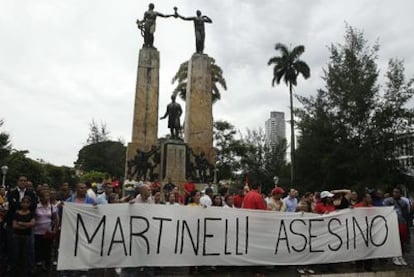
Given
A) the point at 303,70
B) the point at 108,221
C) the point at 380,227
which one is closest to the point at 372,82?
the point at 303,70

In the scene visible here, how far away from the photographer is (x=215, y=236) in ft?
24.1

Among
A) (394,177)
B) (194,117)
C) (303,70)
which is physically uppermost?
(303,70)

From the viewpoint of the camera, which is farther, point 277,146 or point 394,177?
point 277,146

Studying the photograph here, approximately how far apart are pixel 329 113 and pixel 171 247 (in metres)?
23.8

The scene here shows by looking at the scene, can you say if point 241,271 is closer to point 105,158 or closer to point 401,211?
point 401,211

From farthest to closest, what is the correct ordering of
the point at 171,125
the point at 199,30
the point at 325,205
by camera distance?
the point at 199,30, the point at 171,125, the point at 325,205

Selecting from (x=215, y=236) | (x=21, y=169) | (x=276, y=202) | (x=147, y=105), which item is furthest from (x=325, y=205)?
(x=21, y=169)

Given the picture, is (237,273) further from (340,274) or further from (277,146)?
(277,146)

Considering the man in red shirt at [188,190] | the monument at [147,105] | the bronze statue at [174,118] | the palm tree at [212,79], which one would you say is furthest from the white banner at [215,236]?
the palm tree at [212,79]

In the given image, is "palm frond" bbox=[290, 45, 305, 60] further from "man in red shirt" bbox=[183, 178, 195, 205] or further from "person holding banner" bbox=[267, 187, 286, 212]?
"person holding banner" bbox=[267, 187, 286, 212]

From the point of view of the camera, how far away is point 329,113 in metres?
28.7

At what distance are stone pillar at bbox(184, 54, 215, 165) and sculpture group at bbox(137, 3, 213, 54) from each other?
3.43ft

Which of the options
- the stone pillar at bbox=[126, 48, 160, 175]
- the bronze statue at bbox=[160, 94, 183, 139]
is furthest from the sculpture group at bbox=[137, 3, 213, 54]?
the bronze statue at bbox=[160, 94, 183, 139]

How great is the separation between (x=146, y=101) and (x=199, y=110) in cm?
265
